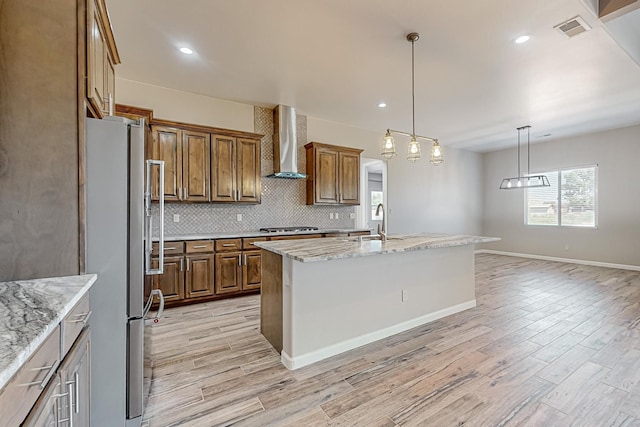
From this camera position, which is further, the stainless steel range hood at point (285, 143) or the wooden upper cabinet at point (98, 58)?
the stainless steel range hood at point (285, 143)

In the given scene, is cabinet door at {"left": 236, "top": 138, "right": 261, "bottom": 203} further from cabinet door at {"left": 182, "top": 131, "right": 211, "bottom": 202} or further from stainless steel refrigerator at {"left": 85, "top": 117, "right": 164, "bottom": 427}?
stainless steel refrigerator at {"left": 85, "top": 117, "right": 164, "bottom": 427}

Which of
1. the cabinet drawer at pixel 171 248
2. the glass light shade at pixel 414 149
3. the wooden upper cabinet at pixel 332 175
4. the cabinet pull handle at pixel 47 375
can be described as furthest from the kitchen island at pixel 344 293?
the wooden upper cabinet at pixel 332 175

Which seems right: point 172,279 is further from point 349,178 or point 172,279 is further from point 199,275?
point 349,178

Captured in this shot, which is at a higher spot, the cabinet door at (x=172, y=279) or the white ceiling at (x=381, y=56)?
the white ceiling at (x=381, y=56)

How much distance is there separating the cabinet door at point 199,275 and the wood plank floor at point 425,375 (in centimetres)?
34

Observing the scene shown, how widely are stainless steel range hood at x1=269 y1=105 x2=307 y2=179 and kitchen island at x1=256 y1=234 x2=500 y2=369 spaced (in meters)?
2.16

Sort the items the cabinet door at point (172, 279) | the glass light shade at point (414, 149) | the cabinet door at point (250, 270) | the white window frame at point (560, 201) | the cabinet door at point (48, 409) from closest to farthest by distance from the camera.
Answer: the cabinet door at point (48, 409)
the glass light shade at point (414, 149)
the cabinet door at point (172, 279)
the cabinet door at point (250, 270)
the white window frame at point (560, 201)

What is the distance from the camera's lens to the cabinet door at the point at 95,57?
149cm

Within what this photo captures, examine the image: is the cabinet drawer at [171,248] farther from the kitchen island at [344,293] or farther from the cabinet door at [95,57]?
the cabinet door at [95,57]

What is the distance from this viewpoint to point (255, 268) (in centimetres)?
411

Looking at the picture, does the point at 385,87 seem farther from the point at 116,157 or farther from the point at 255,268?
the point at 116,157

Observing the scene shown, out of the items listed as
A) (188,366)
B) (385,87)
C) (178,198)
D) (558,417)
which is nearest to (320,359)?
(188,366)

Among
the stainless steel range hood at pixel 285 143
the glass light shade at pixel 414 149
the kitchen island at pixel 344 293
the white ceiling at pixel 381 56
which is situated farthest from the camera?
the stainless steel range hood at pixel 285 143

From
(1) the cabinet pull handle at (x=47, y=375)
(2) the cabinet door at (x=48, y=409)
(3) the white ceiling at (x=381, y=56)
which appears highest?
(3) the white ceiling at (x=381, y=56)
